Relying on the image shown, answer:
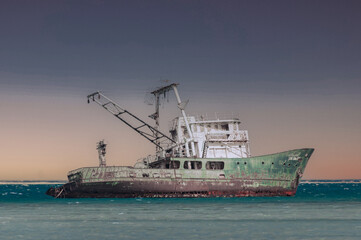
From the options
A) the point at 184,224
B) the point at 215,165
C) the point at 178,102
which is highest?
the point at 178,102

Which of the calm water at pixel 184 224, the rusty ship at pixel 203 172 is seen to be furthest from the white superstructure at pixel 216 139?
the calm water at pixel 184 224

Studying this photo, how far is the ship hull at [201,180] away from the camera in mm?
54031

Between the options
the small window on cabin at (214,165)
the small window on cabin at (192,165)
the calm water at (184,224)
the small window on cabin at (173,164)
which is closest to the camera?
the calm water at (184,224)

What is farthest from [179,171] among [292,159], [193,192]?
[292,159]

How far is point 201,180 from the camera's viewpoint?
55625 millimetres

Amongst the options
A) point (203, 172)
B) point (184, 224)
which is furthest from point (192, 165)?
point (184, 224)

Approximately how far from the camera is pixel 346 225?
30297 mm

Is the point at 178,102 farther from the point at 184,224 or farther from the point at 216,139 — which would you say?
the point at 184,224

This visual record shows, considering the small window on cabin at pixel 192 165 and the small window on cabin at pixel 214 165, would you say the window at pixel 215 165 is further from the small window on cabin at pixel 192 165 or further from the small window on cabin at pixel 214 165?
the small window on cabin at pixel 192 165

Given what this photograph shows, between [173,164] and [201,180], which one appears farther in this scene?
[173,164]

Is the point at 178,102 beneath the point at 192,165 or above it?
above

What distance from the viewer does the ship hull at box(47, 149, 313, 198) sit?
177ft

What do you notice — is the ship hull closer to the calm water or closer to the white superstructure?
the white superstructure

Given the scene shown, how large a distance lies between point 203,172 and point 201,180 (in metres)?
0.95
